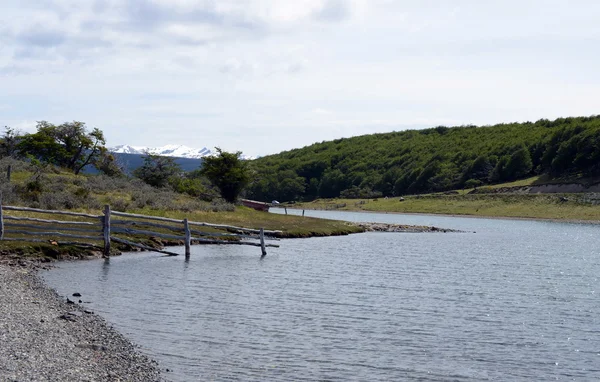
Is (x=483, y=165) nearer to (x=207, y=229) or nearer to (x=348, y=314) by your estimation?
(x=207, y=229)

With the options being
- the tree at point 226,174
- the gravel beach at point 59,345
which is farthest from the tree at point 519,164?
the gravel beach at point 59,345

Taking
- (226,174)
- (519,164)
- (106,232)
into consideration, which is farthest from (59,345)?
(519,164)

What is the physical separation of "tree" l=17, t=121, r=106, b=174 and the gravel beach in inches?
2483

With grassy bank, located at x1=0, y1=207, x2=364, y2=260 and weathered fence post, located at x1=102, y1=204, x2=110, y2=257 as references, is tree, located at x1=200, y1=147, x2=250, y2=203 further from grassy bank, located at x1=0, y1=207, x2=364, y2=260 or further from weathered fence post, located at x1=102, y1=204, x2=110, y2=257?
weathered fence post, located at x1=102, y1=204, x2=110, y2=257

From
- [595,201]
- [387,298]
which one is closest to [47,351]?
[387,298]

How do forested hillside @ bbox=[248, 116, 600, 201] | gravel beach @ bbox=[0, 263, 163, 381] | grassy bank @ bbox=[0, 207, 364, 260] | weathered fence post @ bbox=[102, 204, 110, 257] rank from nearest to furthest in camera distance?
1. gravel beach @ bbox=[0, 263, 163, 381]
2. grassy bank @ bbox=[0, 207, 364, 260]
3. weathered fence post @ bbox=[102, 204, 110, 257]
4. forested hillside @ bbox=[248, 116, 600, 201]

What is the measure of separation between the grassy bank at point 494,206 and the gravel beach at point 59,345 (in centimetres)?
9061

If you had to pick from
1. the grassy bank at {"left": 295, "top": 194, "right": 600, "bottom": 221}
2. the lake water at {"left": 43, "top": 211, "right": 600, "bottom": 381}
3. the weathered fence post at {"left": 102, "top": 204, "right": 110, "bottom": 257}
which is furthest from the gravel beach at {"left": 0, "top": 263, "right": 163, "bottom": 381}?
the grassy bank at {"left": 295, "top": 194, "right": 600, "bottom": 221}

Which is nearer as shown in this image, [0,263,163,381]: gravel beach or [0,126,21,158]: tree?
[0,263,163,381]: gravel beach

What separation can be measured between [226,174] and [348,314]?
5425 cm

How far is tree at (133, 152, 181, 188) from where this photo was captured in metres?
77.1

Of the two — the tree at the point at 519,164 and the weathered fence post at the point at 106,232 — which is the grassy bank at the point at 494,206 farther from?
the weathered fence post at the point at 106,232

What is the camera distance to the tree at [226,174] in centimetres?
7562

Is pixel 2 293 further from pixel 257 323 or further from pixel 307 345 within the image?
pixel 307 345
